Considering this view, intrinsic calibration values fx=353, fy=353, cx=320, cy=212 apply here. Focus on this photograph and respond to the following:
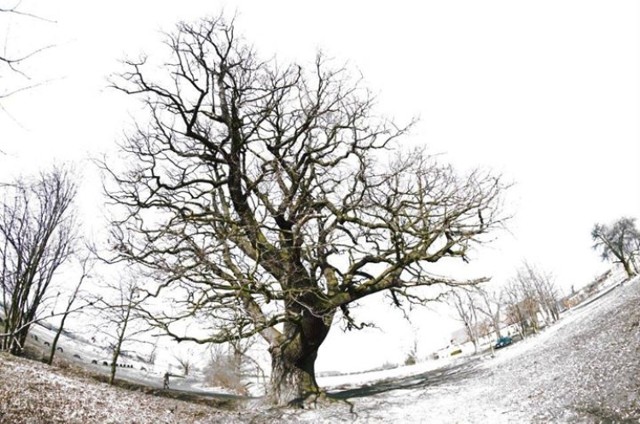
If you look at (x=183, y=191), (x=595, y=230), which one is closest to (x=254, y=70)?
(x=183, y=191)

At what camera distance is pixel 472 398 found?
8422 millimetres

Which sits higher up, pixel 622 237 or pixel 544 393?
pixel 622 237

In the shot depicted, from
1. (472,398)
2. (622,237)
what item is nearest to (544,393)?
(472,398)

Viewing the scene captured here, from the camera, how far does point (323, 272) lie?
11656 millimetres

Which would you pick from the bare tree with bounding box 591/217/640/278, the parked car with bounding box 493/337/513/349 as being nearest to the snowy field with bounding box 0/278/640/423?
the parked car with bounding box 493/337/513/349

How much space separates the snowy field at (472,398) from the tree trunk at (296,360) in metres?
0.81

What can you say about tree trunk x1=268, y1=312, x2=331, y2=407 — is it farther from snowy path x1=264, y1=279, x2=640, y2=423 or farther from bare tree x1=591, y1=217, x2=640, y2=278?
bare tree x1=591, y1=217, x2=640, y2=278

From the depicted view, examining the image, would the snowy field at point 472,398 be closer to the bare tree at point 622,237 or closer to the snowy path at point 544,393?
the snowy path at point 544,393

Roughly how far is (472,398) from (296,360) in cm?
484

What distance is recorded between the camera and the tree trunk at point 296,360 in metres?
10.3

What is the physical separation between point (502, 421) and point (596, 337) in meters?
4.96

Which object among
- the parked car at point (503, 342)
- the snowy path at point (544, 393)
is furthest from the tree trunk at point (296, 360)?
the parked car at point (503, 342)

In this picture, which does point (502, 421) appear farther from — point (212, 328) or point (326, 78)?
point (326, 78)

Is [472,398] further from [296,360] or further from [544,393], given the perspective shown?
[296,360]
